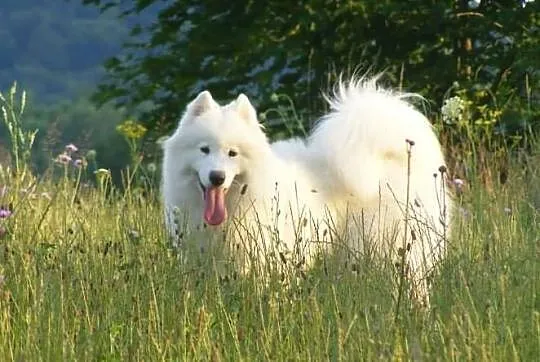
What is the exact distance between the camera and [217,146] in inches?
237

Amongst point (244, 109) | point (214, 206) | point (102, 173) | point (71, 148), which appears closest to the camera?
point (102, 173)

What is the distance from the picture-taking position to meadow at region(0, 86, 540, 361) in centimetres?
364

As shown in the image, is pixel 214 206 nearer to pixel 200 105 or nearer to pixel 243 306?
pixel 200 105

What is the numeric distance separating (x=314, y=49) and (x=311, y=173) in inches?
298

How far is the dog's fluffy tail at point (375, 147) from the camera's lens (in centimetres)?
638

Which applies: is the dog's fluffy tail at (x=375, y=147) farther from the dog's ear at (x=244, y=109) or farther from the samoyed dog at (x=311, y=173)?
the dog's ear at (x=244, y=109)

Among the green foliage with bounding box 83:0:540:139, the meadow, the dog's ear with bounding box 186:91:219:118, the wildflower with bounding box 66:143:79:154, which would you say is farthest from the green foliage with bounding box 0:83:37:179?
the green foliage with bounding box 83:0:540:139

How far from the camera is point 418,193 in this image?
6.47 metres

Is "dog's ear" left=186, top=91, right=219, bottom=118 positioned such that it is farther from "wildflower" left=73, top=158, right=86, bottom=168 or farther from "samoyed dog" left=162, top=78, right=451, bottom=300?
"wildflower" left=73, top=158, right=86, bottom=168

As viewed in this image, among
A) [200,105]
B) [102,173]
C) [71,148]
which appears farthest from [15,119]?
[200,105]

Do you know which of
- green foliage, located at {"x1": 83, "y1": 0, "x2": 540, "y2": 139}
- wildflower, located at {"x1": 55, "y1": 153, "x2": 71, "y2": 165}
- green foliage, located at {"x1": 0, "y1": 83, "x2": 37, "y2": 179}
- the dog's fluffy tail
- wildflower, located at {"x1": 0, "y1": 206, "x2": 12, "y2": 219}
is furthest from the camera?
green foliage, located at {"x1": 83, "y1": 0, "x2": 540, "y2": 139}

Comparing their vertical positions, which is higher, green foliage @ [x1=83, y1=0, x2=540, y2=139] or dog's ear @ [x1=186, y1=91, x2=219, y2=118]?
green foliage @ [x1=83, y1=0, x2=540, y2=139]

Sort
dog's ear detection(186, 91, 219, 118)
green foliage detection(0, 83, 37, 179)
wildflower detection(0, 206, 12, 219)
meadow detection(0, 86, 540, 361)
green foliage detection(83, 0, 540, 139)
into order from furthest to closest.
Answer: green foliage detection(83, 0, 540, 139)
dog's ear detection(186, 91, 219, 118)
green foliage detection(0, 83, 37, 179)
wildflower detection(0, 206, 12, 219)
meadow detection(0, 86, 540, 361)

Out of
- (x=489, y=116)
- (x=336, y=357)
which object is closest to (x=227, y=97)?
(x=489, y=116)
